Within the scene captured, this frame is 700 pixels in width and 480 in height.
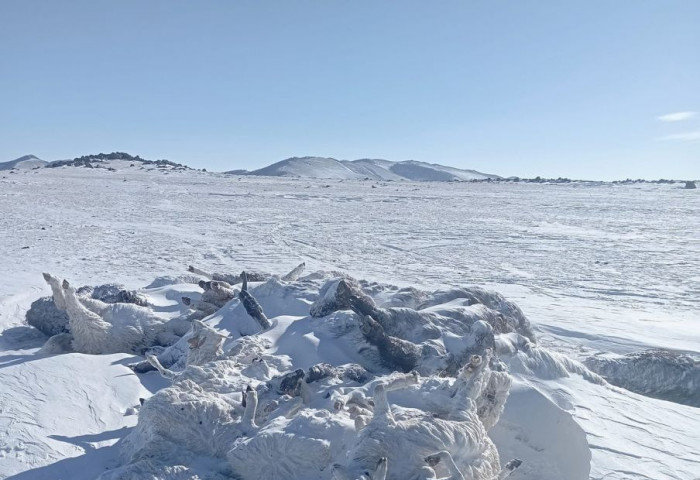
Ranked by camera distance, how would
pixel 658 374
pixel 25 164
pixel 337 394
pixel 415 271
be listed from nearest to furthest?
pixel 337 394 → pixel 658 374 → pixel 415 271 → pixel 25 164

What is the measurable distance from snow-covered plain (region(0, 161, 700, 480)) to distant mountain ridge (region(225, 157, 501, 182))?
27094 mm

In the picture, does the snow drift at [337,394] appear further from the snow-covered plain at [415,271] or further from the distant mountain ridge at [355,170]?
the distant mountain ridge at [355,170]

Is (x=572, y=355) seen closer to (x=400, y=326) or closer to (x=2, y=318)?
(x=400, y=326)

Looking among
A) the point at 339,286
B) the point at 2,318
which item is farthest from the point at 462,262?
the point at 2,318

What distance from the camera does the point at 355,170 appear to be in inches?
2323

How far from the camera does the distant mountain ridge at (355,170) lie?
51.2 metres

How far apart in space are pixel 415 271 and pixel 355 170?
5057cm

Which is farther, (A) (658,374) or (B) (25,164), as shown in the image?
(B) (25,164)

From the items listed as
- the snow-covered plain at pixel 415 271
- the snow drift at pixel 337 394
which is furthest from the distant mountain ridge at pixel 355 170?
the snow drift at pixel 337 394

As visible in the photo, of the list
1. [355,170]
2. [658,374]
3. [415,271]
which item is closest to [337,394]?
[658,374]

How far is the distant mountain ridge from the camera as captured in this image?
5119cm

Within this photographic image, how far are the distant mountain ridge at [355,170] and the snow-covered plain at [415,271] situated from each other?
27094 mm

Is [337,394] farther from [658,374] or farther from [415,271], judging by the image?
[415,271]

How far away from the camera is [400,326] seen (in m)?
4.42
